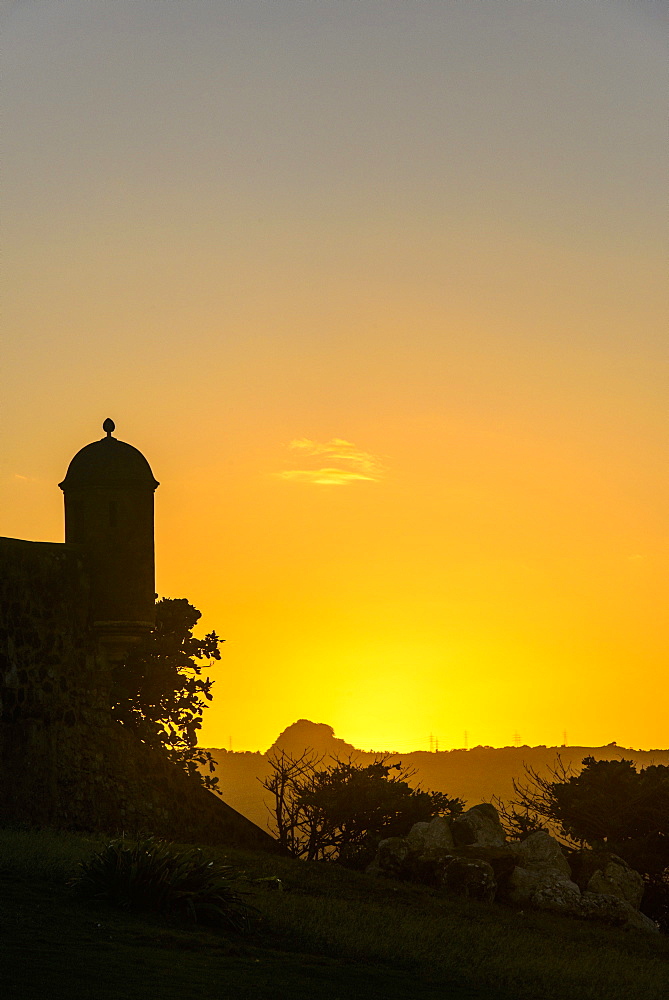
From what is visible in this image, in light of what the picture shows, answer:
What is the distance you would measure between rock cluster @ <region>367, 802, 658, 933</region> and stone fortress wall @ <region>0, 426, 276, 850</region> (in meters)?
3.78

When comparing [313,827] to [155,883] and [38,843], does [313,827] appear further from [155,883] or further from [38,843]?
[155,883]

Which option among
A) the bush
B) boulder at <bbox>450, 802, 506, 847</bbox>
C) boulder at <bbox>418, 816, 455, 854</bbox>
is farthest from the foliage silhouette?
the bush

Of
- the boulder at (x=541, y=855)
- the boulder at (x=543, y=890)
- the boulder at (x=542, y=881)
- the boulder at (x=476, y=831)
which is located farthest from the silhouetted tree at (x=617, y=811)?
the boulder at (x=543, y=890)

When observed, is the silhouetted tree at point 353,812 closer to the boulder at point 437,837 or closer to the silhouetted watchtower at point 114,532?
the boulder at point 437,837

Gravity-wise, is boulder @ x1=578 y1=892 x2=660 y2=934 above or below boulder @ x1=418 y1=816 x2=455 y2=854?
below

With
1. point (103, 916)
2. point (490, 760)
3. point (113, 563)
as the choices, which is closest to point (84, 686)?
point (113, 563)

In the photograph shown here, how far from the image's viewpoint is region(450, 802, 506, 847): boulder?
26.6m

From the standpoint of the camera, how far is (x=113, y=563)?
25.6 metres

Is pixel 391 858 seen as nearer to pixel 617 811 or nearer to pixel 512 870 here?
pixel 512 870

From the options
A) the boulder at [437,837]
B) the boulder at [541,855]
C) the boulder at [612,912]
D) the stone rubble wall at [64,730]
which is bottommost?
the boulder at [612,912]

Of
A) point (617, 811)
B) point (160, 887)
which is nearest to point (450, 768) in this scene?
point (617, 811)

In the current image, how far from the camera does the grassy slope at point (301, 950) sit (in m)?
13.3

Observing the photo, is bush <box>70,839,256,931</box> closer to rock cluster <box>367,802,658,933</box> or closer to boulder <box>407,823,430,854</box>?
rock cluster <box>367,802,658,933</box>

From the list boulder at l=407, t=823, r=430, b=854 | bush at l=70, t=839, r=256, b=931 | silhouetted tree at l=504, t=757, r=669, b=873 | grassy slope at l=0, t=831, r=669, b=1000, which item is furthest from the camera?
silhouetted tree at l=504, t=757, r=669, b=873
